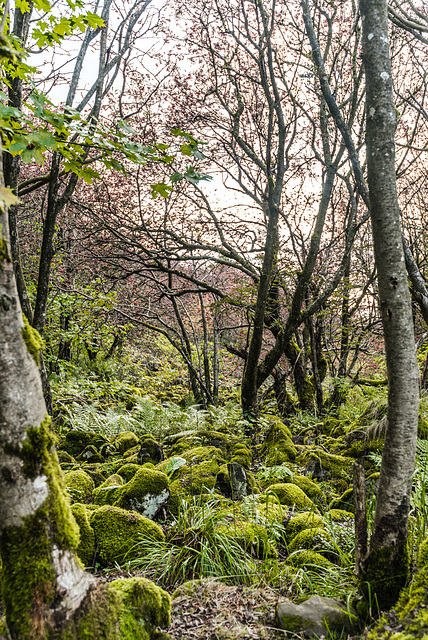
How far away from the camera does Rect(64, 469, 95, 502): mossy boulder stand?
399 cm

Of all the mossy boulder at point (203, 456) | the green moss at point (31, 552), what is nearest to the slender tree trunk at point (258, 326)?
the mossy boulder at point (203, 456)

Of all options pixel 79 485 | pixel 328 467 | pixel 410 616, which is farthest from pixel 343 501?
pixel 79 485

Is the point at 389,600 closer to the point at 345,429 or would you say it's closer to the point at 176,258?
the point at 345,429

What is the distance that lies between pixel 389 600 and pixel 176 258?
6628mm

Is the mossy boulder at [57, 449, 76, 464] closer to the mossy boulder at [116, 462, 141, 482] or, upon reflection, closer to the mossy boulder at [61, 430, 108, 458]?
the mossy boulder at [61, 430, 108, 458]

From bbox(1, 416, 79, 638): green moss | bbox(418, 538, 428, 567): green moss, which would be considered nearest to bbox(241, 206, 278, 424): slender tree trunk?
bbox(418, 538, 428, 567): green moss

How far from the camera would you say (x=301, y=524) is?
3.29 metres

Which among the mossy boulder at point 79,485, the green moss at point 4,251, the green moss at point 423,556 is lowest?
the mossy boulder at point 79,485

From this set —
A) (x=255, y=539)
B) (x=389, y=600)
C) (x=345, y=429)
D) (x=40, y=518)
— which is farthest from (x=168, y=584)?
(x=345, y=429)

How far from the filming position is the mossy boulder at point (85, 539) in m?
2.94

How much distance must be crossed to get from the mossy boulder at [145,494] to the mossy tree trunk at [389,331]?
216 centimetres

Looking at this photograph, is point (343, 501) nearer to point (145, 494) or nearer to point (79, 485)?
point (145, 494)

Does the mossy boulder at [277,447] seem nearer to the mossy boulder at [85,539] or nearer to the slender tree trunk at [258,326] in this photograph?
the slender tree trunk at [258,326]

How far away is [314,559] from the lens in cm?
275
